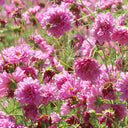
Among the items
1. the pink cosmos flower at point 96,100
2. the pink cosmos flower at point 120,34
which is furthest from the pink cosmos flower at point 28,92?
the pink cosmos flower at point 120,34

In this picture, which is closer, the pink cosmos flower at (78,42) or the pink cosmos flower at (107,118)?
→ the pink cosmos flower at (107,118)

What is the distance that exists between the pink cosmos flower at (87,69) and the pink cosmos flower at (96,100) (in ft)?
0.14

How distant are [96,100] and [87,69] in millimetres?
94

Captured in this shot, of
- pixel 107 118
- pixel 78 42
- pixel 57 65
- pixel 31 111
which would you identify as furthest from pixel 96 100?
pixel 78 42

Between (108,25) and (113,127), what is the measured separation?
0.28 metres

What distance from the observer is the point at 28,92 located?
0.71 metres

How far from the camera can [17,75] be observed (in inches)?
29.3

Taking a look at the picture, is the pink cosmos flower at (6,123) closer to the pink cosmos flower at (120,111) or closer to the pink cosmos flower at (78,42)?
the pink cosmos flower at (120,111)

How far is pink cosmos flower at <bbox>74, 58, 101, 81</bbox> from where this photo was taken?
70 cm

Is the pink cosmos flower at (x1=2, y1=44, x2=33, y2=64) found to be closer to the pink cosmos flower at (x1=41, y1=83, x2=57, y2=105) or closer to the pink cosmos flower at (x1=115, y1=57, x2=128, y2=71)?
the pink cosmos flower at (x1=41, y1=83, x2=57, y2=105)

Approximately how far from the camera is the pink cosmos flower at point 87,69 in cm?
70

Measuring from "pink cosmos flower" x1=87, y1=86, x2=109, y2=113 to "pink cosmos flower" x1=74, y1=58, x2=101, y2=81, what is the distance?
0.04m

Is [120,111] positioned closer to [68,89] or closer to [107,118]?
[107,118]

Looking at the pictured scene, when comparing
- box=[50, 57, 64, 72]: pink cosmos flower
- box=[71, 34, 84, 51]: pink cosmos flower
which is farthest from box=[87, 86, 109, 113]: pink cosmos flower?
box=[71, 34, 84, 51]: pink cosmos flower
